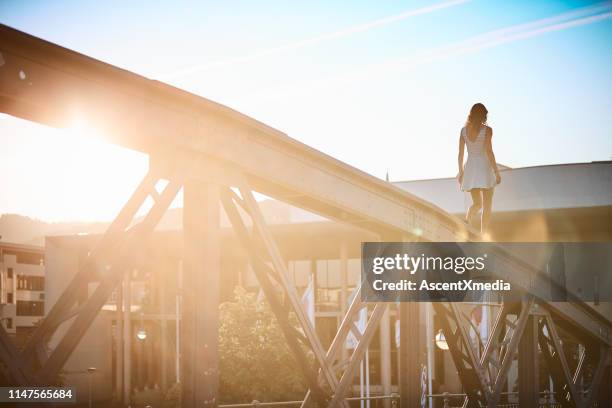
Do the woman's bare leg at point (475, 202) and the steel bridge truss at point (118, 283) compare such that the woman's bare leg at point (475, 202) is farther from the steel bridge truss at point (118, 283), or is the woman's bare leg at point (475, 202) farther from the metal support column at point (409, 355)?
the steel bridge truss at point (118, 283)

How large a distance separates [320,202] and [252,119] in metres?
1.07

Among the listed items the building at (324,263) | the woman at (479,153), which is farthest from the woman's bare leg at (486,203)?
the building at (324,263)

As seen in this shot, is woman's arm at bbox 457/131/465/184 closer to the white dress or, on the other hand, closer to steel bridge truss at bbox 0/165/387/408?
the white dress

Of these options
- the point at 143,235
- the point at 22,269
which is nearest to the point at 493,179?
the point at 143,235

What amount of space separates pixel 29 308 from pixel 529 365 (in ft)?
246

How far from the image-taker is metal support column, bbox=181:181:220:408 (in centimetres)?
391

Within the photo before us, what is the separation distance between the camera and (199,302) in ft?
12.9

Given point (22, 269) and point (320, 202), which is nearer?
point (320, 202)

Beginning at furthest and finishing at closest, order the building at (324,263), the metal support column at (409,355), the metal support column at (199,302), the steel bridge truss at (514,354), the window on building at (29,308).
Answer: the window on building at (29,308) < the building at (324,263) < the steel bridge truss at (514,354) < the metal support column at (409,355) < the metal support column at (199,302)

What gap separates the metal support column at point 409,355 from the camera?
20.7 feet

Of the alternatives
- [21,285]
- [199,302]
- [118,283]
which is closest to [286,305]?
[199,302]

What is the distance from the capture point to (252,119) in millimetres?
4285

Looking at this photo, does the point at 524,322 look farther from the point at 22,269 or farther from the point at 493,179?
the point at 22,269

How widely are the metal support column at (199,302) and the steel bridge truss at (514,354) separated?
10.8ft
